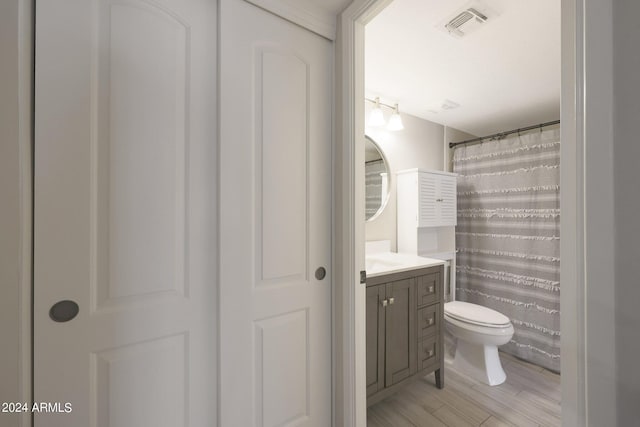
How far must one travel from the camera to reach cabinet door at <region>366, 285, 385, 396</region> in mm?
1456

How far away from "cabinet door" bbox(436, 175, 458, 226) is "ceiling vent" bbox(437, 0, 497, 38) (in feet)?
4.14

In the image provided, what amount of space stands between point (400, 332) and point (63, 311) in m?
1.55

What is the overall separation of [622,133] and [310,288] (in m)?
1.06

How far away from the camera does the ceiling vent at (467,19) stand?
4.25 feet

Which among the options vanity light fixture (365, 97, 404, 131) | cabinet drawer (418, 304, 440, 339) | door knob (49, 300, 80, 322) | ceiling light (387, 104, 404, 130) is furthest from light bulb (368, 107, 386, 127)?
door knob (49, 300, 80, 322)

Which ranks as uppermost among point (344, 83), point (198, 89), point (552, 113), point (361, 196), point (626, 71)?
point (552, 113)

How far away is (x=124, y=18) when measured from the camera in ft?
2.78

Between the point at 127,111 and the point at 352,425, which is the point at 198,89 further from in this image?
the point at 352,425

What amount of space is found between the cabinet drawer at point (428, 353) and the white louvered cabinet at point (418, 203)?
79 centimetres

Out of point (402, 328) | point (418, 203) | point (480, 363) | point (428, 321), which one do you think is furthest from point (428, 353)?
point (418, 203)

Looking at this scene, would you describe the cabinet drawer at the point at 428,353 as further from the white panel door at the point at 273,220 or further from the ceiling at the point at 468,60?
the ceiling at the point at 468,60
